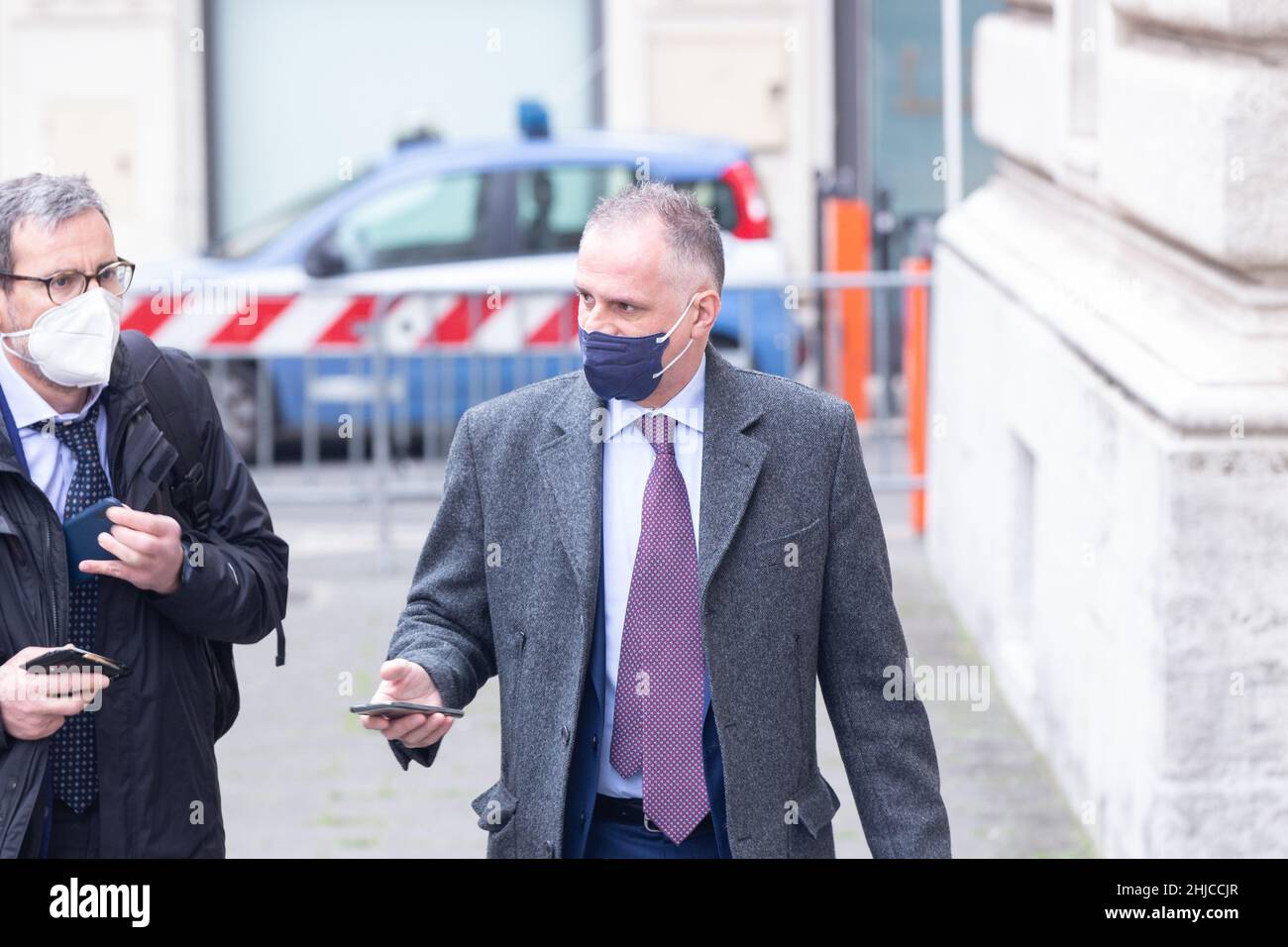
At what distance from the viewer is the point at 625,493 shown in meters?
3.61

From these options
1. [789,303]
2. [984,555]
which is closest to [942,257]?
[789,303]

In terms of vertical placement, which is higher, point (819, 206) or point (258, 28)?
point (258, 28)

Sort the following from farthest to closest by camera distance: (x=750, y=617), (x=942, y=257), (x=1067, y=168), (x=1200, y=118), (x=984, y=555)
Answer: (x=942, y=257), (x=984, y=555), (x=1067, y=168), (x=1200, y=118), (x=750, y=617)

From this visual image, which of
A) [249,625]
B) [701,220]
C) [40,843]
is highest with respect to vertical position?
[701,220]

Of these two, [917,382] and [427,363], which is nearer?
[427,363]

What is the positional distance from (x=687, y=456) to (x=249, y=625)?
837 mm

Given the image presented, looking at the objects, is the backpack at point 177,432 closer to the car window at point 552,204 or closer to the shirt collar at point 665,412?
the shirt collar at point 665,412

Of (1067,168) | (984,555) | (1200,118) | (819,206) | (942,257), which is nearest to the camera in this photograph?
(1200,118)

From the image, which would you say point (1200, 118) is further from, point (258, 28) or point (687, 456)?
point (258, 28)

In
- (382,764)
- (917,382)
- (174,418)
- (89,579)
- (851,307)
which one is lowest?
(382,764)

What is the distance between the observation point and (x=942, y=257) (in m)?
9.95

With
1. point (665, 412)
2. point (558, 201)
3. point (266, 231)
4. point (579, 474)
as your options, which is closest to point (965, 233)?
point (558, 201)

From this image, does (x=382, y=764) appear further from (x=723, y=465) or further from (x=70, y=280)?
(x=723, y=465)

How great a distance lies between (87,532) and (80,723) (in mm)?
325
